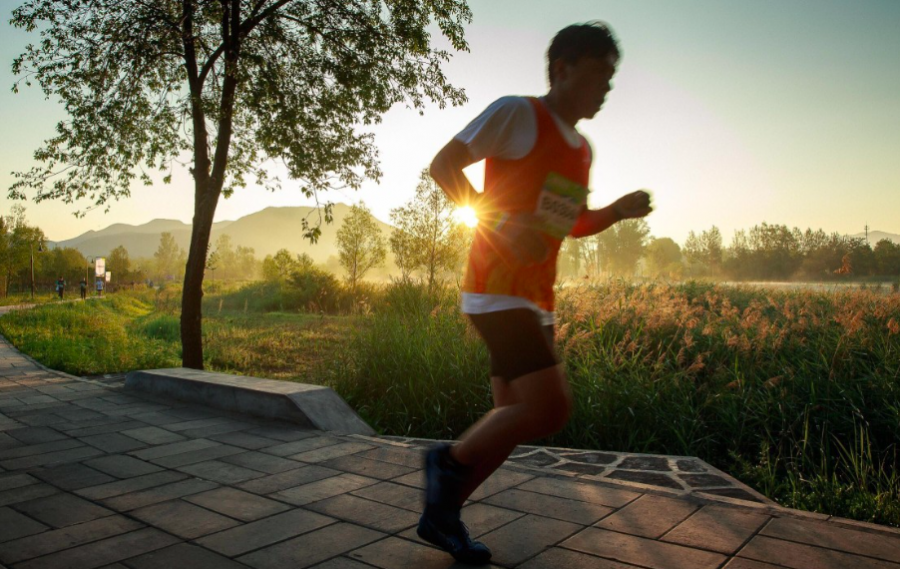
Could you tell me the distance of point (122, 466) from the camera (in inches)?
135

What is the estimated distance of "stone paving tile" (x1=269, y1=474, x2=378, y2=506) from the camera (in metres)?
2.86

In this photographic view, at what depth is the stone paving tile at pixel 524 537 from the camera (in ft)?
7.24

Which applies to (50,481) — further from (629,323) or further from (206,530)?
(629,323)

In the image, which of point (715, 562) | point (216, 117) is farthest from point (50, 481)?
point (216, 117)

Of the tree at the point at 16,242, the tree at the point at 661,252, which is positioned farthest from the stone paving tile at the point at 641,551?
the tree at the point at 661,252

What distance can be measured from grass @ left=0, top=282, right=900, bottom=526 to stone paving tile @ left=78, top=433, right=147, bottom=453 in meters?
1.81

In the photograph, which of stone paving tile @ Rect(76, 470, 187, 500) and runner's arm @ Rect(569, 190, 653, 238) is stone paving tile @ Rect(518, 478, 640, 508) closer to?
runner's arm @ Rect(569, 190, 653, 238)

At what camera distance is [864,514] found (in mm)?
2883

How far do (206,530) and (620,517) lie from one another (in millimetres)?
1694

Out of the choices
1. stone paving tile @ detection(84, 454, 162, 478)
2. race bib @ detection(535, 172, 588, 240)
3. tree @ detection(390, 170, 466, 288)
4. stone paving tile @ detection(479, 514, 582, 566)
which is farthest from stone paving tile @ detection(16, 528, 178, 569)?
tree @ detection(390, 170, 466, 288)

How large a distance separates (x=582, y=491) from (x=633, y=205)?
149 centimetres

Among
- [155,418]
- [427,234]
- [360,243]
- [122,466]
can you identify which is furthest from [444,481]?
[360,243]

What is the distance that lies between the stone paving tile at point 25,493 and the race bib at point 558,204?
2703 millimetres

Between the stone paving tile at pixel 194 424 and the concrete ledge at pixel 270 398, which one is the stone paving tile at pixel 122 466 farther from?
the concrete ledge at pixel 270 398
